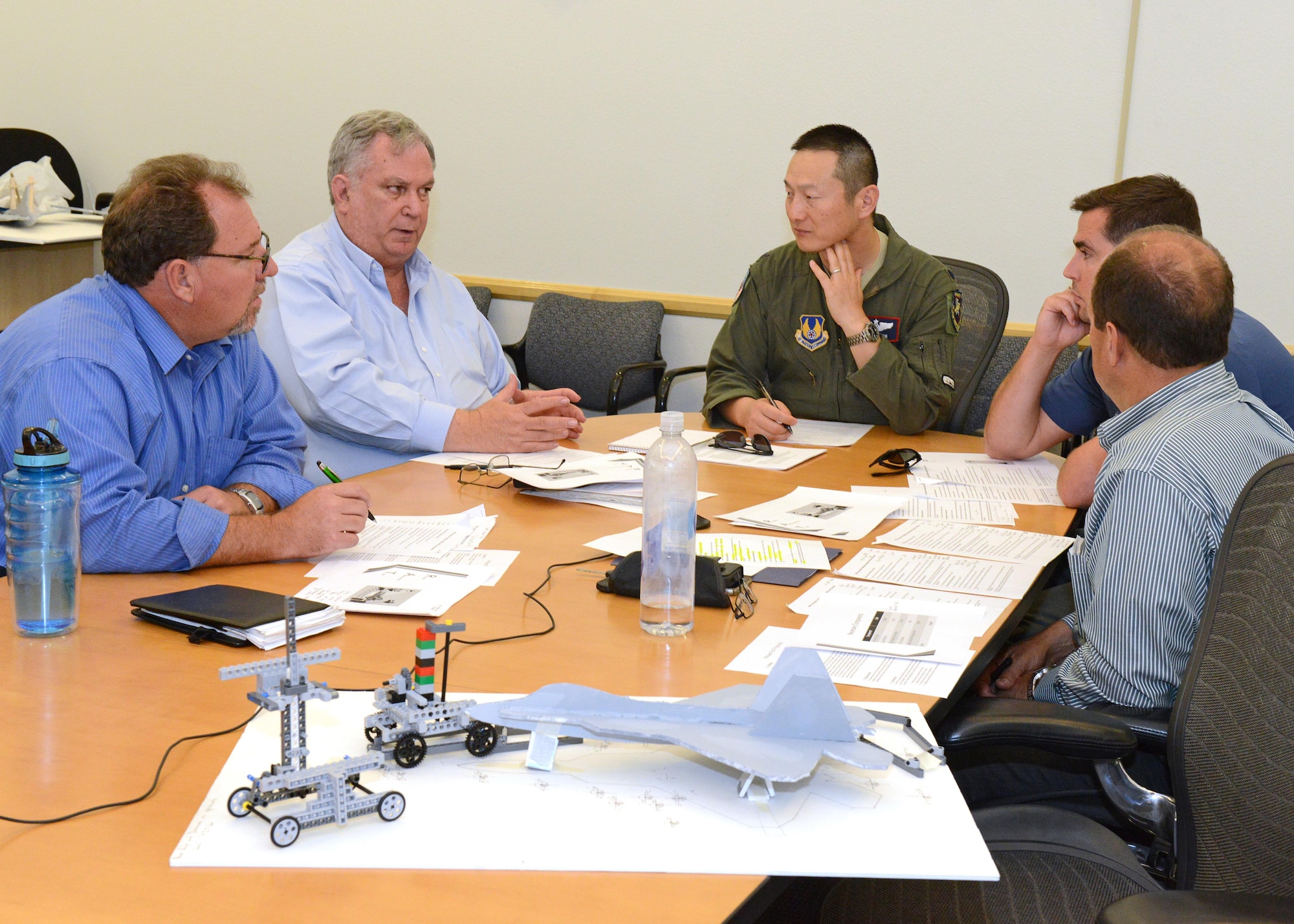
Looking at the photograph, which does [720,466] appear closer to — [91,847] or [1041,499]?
[1041,499]

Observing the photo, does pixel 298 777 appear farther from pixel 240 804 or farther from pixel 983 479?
pixel 983 479

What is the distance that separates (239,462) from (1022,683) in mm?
1531

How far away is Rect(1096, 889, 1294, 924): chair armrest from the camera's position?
40.6 inches

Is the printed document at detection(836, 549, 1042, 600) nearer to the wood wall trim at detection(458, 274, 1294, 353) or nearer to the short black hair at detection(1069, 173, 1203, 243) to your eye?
the short black hair at detection(1069, 173, 1203, 243)

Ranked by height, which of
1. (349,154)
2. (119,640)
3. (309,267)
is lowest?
(119,640)

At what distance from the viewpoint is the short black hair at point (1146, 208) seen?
245 centimetres

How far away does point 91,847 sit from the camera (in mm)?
958

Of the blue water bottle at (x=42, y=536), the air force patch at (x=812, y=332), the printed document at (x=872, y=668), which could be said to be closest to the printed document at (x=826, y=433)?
the air force patch at (x=812, y=332)

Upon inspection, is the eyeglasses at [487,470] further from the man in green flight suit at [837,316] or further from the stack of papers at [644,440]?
the man in green flight suit at [837,316]

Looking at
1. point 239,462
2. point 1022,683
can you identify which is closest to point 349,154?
point 239,462

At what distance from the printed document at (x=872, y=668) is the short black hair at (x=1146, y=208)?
4.60 ft

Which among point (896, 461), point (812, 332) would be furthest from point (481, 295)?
point (896, 461)

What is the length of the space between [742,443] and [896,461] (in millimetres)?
380

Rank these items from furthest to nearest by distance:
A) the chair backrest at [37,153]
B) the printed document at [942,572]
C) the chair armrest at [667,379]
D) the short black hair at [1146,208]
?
the chair backrest at [37,153], the chair armrest at [667,379], the short black hair at [1146,208], the printed document at [942,572]
